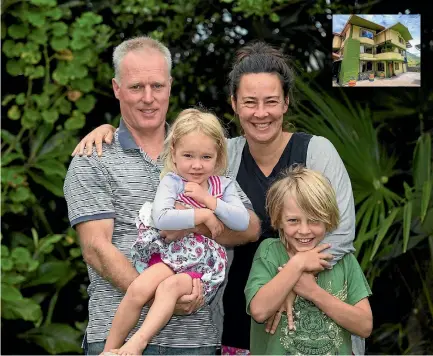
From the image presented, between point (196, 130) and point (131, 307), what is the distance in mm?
647

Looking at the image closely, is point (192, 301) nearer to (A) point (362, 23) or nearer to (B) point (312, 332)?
(B) point (312, 332)

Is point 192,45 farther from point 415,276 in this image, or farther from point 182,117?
point 182,117

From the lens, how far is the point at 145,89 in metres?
3.53

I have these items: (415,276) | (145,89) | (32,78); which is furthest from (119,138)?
(415,276)

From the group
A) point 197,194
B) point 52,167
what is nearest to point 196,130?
point 197,194

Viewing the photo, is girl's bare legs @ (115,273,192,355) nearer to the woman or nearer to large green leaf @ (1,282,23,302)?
the woman

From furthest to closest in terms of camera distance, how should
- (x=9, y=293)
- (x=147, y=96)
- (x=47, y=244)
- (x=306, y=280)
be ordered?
1. (x=47, y=244)
2. (x=9, y=293)
3. (x=147, y=96)
4. (x=306, y=280)

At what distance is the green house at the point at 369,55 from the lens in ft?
14.0

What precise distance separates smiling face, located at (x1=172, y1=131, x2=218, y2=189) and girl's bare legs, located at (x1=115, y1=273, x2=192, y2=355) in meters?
0.35

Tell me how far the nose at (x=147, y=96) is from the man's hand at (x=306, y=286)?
0.83 m

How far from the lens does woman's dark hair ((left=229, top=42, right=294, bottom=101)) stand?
3.60 metres

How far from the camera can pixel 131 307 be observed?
10.9ft

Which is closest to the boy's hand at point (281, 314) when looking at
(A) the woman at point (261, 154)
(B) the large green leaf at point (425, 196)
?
(A) the woman at point (261, 154)

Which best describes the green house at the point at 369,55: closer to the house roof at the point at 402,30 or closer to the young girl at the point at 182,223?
the house roof at the point at 402,30
